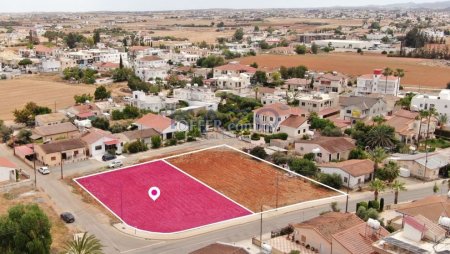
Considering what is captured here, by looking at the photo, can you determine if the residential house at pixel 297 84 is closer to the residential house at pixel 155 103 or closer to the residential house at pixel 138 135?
the residential house at pixel 155 103

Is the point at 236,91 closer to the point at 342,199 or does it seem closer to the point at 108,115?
the point at 108,115

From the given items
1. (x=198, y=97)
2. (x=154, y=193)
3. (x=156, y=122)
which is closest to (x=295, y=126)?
(x=156, y=122)

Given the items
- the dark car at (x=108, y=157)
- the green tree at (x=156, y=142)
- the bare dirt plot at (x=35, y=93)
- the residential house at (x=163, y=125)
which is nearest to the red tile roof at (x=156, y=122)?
the residential house at (x=163, y=125)

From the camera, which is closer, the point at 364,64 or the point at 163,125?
the point at 163,125

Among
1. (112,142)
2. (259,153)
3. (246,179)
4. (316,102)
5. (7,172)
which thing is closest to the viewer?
(7,172)

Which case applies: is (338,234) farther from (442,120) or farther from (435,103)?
(435,103)

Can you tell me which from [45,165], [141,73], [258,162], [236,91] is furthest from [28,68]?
[258,162]

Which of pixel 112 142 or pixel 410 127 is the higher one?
pixel 410 127
